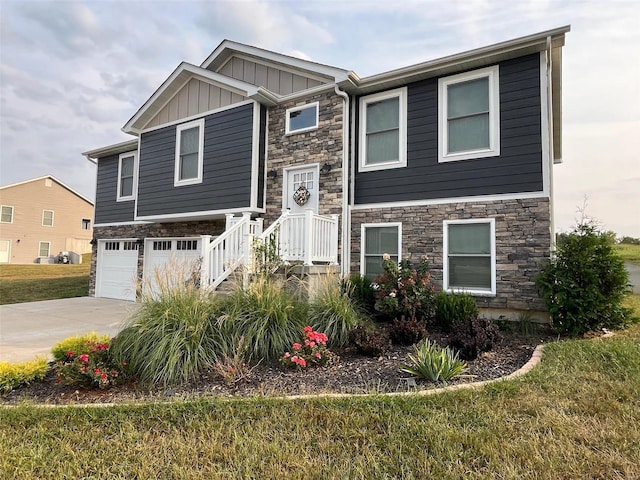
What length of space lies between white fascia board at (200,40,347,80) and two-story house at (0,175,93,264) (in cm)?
2572

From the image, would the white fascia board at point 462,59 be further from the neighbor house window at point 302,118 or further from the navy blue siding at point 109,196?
the navy blue siding at point 109,196

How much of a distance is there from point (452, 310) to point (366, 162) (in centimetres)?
406

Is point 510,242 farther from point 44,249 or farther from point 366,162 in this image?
point 44,249

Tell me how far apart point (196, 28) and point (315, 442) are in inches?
380

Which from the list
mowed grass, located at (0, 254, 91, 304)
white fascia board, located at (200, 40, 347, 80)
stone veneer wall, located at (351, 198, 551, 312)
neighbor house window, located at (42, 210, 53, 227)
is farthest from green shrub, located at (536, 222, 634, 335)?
neighbor house window, located at (42, 210, 53, 227)

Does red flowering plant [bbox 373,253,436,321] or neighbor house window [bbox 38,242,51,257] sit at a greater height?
neighbor house window [bbox 38,242,51,257]

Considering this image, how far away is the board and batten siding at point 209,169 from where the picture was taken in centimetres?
950

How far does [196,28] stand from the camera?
9039mm

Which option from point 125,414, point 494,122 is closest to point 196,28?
point 494,122

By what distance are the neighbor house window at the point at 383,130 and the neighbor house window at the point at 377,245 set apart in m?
1.41

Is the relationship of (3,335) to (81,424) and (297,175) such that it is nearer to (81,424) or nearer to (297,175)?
(81,424)

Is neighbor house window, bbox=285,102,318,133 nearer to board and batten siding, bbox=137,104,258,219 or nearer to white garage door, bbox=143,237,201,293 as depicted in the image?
board and batten siding, bbox=137,104,258,219

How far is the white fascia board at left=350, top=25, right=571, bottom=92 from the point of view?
680 centimetres

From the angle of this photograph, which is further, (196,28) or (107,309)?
(107,309)
